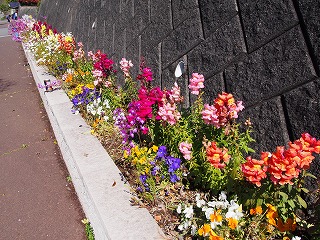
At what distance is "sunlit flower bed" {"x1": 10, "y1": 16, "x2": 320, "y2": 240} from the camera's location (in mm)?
2033

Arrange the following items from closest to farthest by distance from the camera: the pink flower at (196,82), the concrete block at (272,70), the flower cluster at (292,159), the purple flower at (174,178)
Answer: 1. the flower cluster at (292,159)
2. the concrete block at (272,70)
3. the pink flower at (196,82)
4. the purple flower at (174,178)

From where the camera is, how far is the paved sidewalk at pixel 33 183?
324cm

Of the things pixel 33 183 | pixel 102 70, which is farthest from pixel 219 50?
pixel 33 183

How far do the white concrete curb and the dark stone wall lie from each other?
3.45 ft

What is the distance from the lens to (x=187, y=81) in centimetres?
344

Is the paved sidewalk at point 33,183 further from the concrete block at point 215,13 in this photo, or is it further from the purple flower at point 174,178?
the concrete block at point 215,13

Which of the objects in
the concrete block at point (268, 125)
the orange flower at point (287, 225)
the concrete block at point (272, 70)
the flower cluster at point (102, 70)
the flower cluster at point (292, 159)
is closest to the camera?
the flower cluster at point (292, 159)

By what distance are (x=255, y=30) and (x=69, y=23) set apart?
301 inches

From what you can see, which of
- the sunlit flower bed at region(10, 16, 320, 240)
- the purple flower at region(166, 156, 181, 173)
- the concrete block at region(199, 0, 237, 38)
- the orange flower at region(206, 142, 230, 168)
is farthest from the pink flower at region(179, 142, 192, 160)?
the concrete block at region(199, 0, 237, 38)

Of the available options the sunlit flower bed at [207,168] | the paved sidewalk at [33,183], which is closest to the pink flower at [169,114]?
the sunlit flower bed at [207,168]

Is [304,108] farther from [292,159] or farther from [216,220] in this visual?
[216,220]

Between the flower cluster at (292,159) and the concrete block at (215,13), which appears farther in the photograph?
the concrete block at (215,13)

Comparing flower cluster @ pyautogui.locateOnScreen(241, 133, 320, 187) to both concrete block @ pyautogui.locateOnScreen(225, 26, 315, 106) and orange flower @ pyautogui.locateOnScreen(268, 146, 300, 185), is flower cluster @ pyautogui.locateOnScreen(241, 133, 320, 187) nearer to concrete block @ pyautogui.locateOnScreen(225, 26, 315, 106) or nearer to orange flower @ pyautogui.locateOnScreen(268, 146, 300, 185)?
orange flower @ pyautogui.locateOnScreen(268, 146, 300, 185)

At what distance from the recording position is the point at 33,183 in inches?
155
